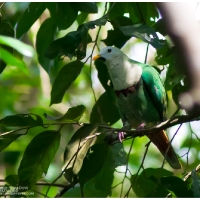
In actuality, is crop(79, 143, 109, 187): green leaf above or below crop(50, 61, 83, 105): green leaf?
below

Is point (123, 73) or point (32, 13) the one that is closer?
point (32, 13)

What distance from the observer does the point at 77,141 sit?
2.13m

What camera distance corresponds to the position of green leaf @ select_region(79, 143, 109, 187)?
2.15 meters

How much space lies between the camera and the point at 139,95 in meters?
3.16

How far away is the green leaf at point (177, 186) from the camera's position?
2.00 meters

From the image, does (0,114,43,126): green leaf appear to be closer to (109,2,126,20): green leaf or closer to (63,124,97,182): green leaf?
(63,124,97,182): green leaf

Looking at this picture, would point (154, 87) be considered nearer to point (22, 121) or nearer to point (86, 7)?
point (86, 7)

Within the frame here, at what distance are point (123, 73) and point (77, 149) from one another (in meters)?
1.22

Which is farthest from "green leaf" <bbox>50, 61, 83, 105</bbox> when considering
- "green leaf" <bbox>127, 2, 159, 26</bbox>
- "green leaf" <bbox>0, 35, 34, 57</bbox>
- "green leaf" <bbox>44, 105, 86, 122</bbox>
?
"green leaf" <bbox>0, 35, 34, 57</bbox>

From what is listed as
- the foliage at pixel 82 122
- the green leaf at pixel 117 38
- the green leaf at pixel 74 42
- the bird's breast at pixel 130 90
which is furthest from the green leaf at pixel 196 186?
the bird's breast at pixel 130 90

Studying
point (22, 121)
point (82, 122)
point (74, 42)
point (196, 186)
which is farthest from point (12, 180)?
point (196, 186)

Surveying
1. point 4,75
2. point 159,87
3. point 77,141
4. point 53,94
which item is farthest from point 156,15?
point 4,75

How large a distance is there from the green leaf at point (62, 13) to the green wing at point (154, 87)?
29.5 inches

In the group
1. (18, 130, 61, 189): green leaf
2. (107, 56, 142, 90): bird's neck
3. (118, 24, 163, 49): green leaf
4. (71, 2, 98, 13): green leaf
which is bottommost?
(18, 130, 61, 189): green leaf
